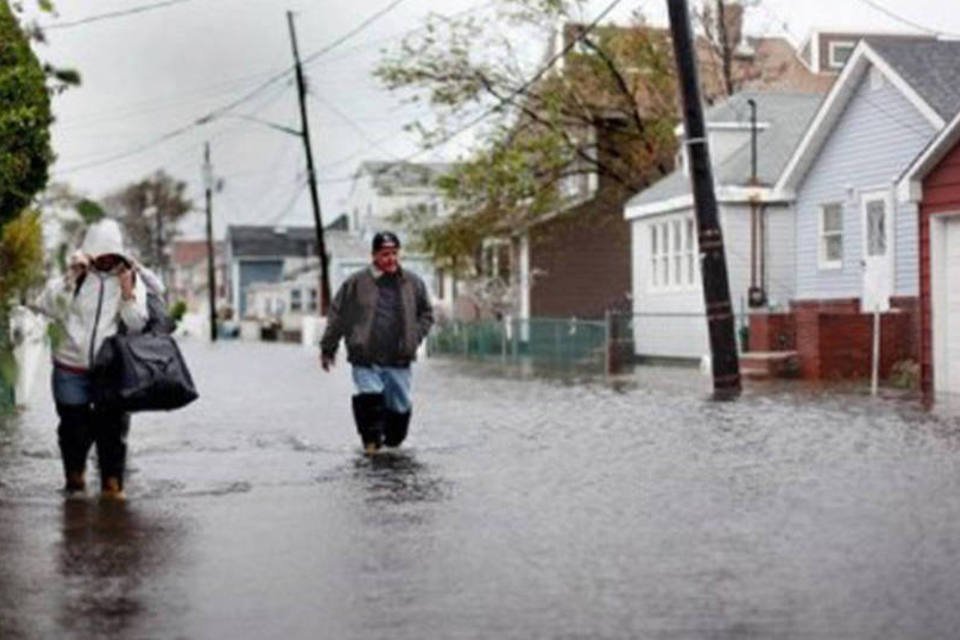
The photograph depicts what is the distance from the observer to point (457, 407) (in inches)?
798

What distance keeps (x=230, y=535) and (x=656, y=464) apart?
170 inches

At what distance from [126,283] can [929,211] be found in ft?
45.8

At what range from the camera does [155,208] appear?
123 metres

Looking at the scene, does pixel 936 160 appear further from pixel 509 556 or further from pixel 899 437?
pixel 509 556

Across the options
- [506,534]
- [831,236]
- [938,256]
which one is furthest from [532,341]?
[506,534]

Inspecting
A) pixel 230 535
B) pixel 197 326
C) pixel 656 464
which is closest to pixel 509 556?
pixel 230 535

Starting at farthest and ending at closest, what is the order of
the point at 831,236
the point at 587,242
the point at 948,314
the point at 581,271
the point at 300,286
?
the point at 300,286
the point at 581,271
the point at 587,242
the point at 831,236
the point at 948,314

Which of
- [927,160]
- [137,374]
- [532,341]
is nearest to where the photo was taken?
[137,374]

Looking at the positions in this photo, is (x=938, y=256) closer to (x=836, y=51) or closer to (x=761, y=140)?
(x=761, y=140)

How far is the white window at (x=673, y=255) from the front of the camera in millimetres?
36750

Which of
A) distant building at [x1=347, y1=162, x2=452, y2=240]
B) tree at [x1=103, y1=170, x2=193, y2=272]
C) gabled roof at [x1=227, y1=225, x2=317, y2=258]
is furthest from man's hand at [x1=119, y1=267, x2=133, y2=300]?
tree at [x1=103, y1=170, x2=193, y2=272]

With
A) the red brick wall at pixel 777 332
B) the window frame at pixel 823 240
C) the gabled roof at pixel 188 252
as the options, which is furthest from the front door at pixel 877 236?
the gabled roof at pixel 188 252

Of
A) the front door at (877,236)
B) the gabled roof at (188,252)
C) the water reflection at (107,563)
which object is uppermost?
the gabled roof at (188,252)

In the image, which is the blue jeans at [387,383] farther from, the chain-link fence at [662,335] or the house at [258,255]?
the house at [258,255]
